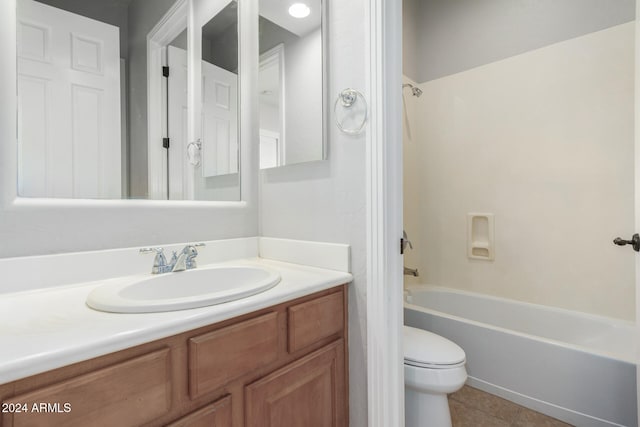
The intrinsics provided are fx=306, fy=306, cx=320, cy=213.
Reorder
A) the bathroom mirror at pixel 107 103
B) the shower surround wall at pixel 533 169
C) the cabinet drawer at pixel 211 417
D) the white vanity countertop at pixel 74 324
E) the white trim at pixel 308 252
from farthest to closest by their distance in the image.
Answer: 1. the shower surround wall at pixel 533 169
2. the white trim at pixel 308 252
3. the bathroom mirror at pixel 107 103
4. the cabinet drawer at pixel 211 417
5. the white vanity countertop at pixel 74 324

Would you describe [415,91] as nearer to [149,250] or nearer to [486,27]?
[486,27]

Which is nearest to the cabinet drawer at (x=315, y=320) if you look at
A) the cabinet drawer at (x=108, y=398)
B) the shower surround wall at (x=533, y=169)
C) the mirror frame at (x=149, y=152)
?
the cabinet drawer at (x=108, y=398)

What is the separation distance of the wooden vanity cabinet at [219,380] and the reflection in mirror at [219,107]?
743mm

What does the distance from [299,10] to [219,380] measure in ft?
4.64

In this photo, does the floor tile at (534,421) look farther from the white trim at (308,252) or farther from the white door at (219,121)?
the white door at (219,121)

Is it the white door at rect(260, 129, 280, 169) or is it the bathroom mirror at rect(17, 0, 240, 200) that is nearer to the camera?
the bathroom mirror at rect(17, 0, 240, 200)

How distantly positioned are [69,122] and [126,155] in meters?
0.19

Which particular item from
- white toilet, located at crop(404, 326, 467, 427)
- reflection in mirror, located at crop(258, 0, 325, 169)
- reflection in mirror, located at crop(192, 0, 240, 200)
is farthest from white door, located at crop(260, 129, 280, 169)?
white toilet, located at crop(404, 326, 467, 427)

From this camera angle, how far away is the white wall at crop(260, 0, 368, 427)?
1123 millimetres

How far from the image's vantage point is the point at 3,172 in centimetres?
88

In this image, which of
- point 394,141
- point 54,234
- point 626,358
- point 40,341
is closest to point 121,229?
point 54,234

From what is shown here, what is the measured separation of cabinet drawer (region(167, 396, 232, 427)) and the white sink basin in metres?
0.24

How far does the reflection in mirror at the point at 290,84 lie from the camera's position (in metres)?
1.26

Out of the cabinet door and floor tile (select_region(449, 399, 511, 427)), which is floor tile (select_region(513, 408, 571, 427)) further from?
the cabinet door
